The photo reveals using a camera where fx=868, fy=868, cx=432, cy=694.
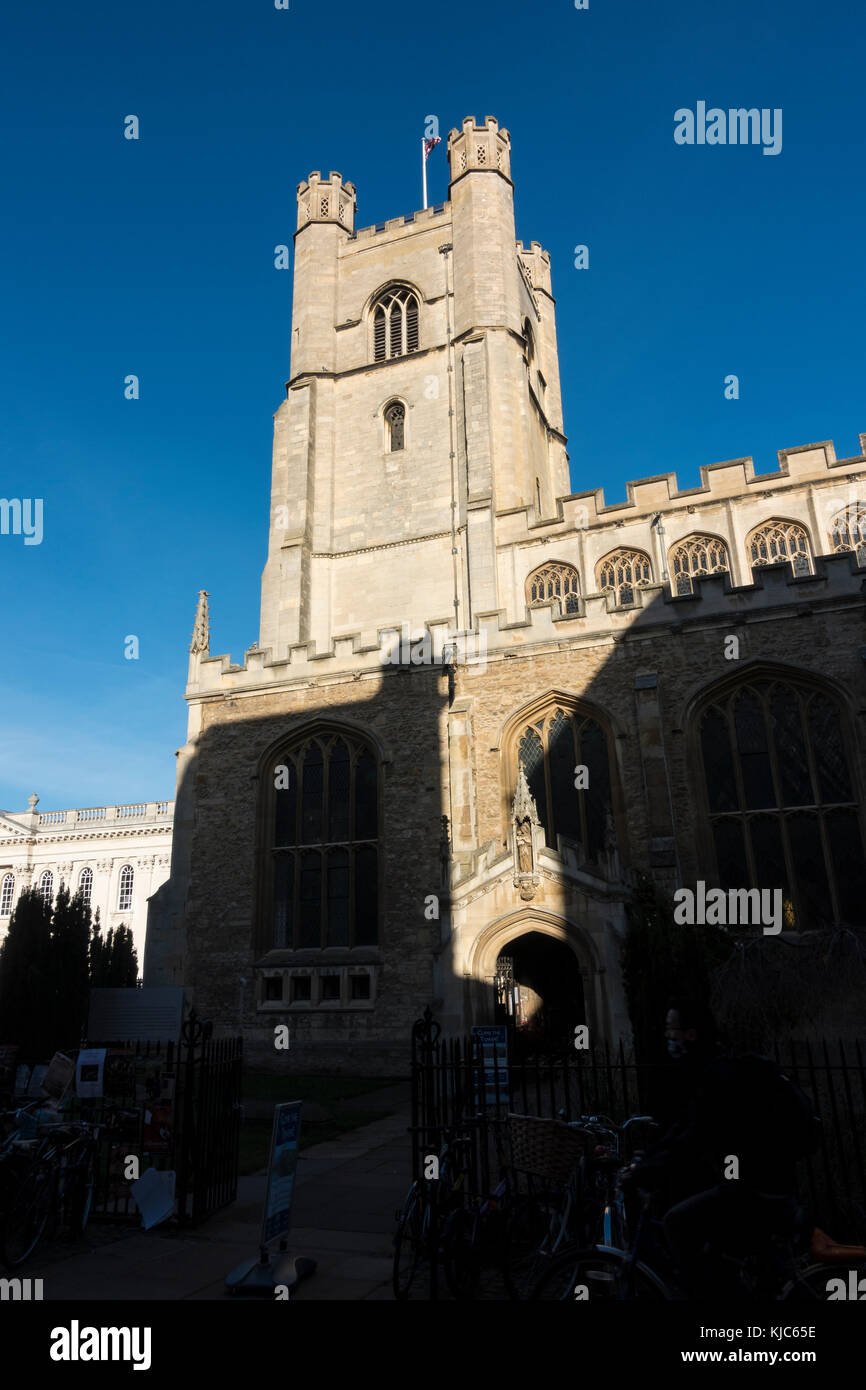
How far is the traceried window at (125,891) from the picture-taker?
45.2m

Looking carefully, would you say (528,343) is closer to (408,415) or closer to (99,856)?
(408,415)

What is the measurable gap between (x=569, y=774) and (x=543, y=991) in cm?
435

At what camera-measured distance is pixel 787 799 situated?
51.0 ft

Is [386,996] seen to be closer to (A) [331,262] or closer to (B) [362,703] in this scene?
(B) [362,703]

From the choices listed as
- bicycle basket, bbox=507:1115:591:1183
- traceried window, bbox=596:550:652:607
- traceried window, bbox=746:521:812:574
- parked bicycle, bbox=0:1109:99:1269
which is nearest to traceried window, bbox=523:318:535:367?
traceried window, bbox=596:550:652:607

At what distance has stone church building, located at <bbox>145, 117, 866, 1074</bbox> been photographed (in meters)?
15.0

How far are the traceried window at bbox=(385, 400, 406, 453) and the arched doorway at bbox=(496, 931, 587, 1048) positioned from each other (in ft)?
59.1

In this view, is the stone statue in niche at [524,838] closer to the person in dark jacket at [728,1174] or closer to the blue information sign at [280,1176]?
the blue information sign at [280,1176]

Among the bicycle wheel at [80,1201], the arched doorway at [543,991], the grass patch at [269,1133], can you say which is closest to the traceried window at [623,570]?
the arched doorway at [543,991]

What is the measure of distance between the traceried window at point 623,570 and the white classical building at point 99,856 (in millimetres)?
28330
